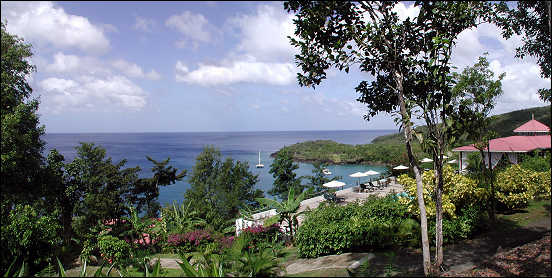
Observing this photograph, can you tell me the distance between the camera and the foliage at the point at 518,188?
9398 millimetres

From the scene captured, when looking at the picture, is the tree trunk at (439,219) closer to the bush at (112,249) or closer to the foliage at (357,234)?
the foliage at (357,234)

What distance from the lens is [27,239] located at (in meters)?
7.02

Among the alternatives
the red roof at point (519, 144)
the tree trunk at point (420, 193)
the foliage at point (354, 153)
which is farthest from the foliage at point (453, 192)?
the foliage at point (354, 153)

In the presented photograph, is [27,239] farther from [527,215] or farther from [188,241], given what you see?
[527,215]

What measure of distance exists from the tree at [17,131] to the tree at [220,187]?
16.6 m

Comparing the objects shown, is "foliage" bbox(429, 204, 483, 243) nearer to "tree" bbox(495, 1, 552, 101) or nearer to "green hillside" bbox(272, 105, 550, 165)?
"tree" bbox(495, 1, 552, 101)

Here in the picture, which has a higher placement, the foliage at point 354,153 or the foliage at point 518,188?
the foliage at point 518,188

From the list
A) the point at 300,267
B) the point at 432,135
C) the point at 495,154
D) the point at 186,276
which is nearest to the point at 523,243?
the point at 432,135

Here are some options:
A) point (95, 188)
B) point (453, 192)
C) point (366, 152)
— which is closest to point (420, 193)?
point (453, 192)

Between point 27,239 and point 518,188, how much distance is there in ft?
43.3

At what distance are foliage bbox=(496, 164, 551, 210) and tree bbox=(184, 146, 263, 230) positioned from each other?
2037 centimetres

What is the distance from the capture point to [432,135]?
6137 millimetres

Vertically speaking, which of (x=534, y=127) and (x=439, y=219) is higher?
(x=534, y=127)

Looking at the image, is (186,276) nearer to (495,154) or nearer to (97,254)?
(97,254)
